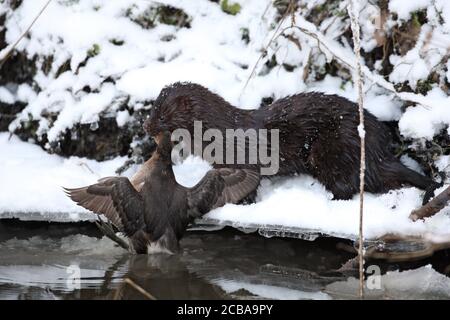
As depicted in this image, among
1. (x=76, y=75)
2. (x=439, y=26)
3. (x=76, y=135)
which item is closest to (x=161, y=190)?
(x=76, y=135)

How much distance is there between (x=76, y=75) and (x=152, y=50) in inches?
27.7

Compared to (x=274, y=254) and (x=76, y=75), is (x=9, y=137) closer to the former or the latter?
(x=76, y=75)

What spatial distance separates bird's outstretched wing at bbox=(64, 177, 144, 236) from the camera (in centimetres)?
497

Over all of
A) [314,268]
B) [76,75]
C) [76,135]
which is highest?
[76,75]

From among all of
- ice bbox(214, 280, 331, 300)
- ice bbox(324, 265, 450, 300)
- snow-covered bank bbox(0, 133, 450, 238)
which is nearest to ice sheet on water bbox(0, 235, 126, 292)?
snow-covered bank bbox(0, 133, 450, 238)

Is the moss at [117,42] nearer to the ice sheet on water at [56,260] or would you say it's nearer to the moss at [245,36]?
the moss at [245,36]

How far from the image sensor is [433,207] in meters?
4.79

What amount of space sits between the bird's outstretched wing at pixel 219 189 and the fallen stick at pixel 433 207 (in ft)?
3.78

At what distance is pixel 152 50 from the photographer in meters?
6.62

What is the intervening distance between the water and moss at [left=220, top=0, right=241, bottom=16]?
2366mm

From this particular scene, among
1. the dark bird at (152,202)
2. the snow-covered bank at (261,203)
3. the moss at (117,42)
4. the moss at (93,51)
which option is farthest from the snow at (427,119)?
the moss at (93,51)

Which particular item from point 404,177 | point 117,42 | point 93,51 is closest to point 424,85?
point 404,177
